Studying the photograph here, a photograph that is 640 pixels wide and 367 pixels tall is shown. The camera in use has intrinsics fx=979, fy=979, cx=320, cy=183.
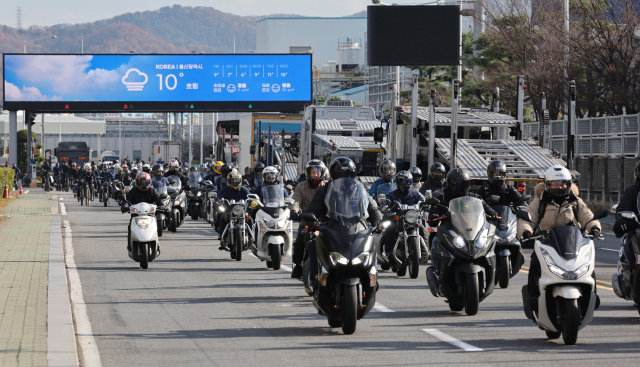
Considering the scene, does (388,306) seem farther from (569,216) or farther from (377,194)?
(377,194)

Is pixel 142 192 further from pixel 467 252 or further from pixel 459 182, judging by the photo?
pixel 467 252

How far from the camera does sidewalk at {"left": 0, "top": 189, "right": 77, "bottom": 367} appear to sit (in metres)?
8.15

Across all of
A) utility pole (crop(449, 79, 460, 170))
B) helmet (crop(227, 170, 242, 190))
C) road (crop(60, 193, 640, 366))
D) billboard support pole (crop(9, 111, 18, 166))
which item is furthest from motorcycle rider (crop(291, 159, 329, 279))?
billboard support pole (crop(9, 111, 18, 166))

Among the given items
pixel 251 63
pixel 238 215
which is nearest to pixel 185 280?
pixel 238 215

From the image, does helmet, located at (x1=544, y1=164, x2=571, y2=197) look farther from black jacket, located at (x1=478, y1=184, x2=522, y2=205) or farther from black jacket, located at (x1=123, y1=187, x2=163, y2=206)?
black jacket, located at (x1=123, y1=187, x2=163, y2=206)

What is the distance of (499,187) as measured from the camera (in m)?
12.1

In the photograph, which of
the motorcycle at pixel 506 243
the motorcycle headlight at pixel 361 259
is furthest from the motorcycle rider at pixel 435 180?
the motorcycle headlight at pixel 361 259

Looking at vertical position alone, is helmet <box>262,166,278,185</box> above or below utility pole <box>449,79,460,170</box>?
below

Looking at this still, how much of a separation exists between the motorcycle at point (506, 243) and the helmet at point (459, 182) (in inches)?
51.9

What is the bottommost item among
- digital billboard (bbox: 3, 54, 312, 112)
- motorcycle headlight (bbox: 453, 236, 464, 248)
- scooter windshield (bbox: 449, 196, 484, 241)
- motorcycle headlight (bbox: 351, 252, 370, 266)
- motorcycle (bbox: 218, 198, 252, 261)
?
motorcycle (bbox: 218, 198, 252, 261)

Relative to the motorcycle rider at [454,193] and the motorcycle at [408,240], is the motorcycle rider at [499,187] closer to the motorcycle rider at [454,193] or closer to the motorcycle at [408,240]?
the motorcycle rider at [454,193]

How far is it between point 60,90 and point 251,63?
955cm

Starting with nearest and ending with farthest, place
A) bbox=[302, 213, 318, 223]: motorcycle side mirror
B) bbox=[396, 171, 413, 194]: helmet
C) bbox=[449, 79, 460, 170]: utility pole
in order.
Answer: bbox=[302, 213, 318, 223]: motorcycle side mirror → bbox=[396, 171, 413, 194]: helmet → bbox=[449, 79, 460, 170]: utility pole

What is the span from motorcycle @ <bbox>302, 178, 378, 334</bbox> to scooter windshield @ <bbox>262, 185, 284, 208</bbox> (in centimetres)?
567
